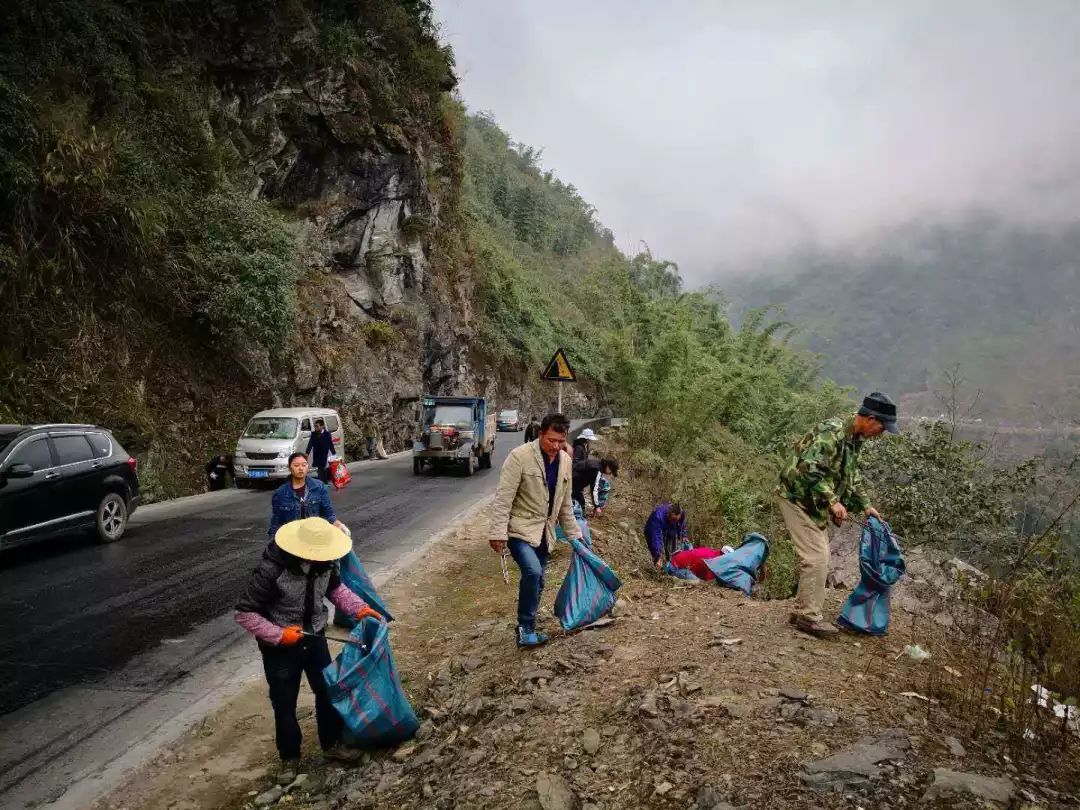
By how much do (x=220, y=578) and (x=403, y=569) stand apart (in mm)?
2152

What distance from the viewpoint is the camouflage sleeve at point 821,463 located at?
16.5ft

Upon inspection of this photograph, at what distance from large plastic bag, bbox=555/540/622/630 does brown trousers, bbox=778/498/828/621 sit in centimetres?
139

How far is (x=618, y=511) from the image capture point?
1221cm

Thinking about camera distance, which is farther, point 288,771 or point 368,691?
point 288,771

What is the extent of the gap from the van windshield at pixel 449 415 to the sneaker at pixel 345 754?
1516cm

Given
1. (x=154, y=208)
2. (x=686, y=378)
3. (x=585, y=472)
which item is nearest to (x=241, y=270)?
(x=154, y=208)

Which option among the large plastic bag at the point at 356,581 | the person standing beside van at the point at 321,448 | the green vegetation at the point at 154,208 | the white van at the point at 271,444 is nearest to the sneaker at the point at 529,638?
the large plastic bag at the point at 356,581

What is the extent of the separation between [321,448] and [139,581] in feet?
16.9

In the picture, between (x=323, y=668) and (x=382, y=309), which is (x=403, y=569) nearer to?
(x=323, y=668)

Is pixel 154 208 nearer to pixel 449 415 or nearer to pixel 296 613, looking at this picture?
pixel 449 415

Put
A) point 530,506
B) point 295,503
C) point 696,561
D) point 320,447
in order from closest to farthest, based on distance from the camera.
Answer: point 530,506 → point 295,503 → point 696,561 → point 320,447

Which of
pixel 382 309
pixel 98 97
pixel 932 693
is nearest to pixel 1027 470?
pixel 932 693

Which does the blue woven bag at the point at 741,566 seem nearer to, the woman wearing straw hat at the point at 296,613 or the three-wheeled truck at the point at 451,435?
the woman wearing straw hat at the point at 296,613

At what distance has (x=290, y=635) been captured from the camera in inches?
151
